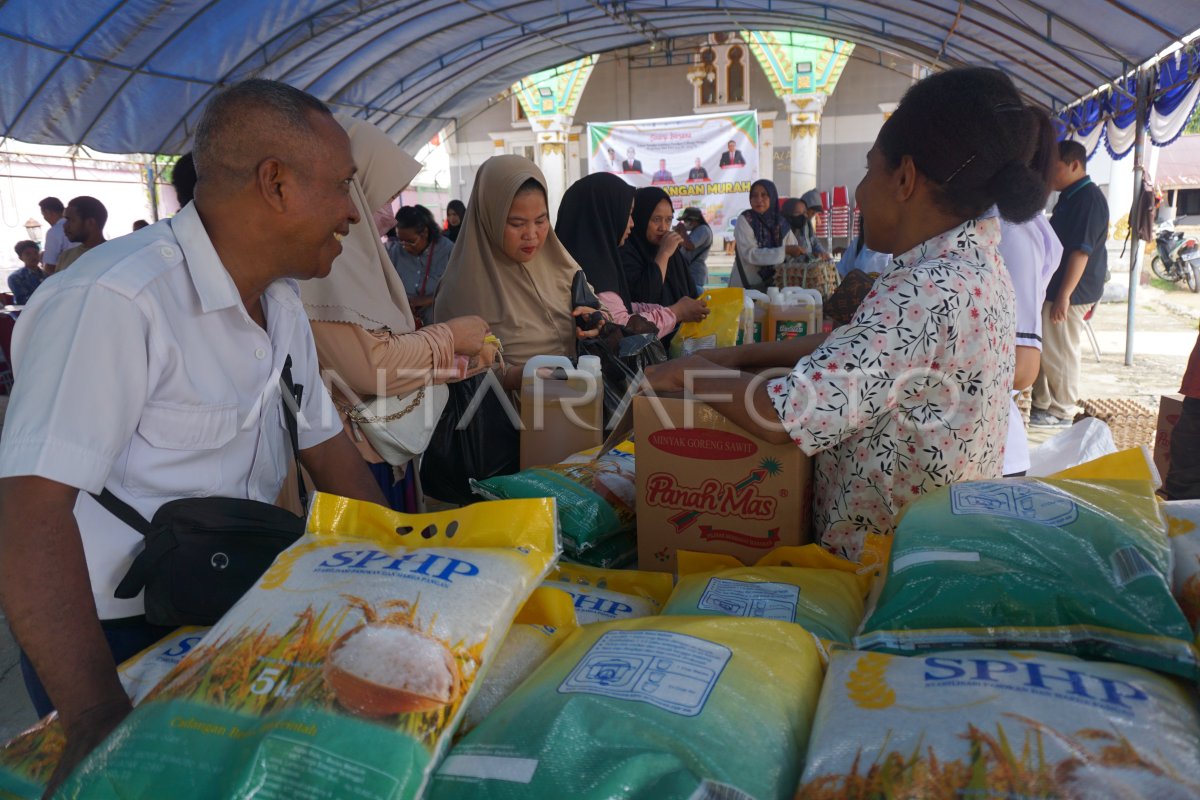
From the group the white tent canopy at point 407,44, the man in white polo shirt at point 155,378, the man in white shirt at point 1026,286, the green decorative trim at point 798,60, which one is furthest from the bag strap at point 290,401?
the green decorative trim at point 798,60

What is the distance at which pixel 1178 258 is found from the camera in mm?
14586

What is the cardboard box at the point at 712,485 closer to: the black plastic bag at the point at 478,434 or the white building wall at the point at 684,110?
the black plastic bag at the point at 478,434

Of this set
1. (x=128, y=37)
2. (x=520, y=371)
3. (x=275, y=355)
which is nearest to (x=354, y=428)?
(x=520, y=371)

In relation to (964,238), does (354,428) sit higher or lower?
lower

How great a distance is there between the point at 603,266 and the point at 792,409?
2.33 metres

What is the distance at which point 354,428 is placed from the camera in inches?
89.5

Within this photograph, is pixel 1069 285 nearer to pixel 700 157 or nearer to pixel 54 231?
pixel 54 231

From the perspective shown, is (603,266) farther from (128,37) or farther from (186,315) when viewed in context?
(128,37)

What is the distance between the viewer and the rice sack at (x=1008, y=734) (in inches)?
29.0

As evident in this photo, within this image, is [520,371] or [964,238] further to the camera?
[520,371]

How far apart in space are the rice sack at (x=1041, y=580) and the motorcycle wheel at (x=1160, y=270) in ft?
57.1

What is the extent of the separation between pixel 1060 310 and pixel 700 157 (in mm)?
12068

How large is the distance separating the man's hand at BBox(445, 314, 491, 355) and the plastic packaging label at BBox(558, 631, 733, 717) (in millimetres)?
1515

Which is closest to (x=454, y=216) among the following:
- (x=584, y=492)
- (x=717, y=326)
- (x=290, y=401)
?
(x=717, y=326)
